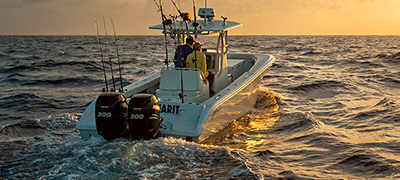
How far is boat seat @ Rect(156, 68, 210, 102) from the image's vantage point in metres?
6.87

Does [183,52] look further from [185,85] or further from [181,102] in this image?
[181,102]

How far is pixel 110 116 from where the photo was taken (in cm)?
547

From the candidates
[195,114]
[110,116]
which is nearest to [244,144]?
[195,114]

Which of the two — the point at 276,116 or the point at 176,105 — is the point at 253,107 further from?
the point at 176,105

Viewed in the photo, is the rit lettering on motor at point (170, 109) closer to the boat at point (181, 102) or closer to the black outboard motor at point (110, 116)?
the boat at point (181, 102)

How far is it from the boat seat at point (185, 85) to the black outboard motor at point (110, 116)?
5.09 feet

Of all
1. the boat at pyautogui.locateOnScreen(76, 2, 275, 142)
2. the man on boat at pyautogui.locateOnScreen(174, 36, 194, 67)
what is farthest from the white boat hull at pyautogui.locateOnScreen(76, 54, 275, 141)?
the man on boat at pyautogui.locateOnScreen(174, 36, 194, 67)

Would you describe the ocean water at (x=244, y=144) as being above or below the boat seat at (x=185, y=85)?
below

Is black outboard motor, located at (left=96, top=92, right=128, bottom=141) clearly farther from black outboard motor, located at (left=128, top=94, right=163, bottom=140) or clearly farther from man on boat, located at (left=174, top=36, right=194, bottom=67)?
man on boat, located at (left=174, top=36, right=194, bottom=67)

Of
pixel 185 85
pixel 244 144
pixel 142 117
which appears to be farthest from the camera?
pixel 185 85

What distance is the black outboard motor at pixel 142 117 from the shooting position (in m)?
5.34

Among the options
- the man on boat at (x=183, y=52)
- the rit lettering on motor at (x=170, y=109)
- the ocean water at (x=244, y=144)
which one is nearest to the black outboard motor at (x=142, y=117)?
the ocean water at (x=244, y=144)

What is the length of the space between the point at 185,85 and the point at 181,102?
547mm

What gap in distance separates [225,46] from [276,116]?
206cm
